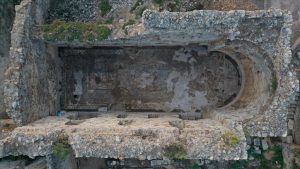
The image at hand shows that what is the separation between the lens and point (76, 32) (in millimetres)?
11672

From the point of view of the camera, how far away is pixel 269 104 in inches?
434

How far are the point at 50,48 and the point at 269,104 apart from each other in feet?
24.4

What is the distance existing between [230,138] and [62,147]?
436cm

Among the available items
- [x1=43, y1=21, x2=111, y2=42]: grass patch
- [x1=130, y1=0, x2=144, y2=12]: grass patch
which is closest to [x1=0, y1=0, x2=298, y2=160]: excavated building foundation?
[x1=43, y1=21, x2=111, y2=42]: grass patch

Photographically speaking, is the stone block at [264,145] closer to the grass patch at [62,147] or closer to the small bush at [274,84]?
the small bush at [274,84]

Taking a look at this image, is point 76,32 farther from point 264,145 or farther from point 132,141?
point 264,145

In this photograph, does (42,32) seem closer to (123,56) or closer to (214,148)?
(123,56)

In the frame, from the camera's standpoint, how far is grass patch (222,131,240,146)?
1015cm

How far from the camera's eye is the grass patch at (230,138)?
10148mm

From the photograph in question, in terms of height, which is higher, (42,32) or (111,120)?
(42,32)

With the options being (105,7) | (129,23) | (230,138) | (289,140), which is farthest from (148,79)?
(230,138)

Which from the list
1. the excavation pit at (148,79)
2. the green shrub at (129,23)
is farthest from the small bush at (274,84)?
the green shrub at (129,23)

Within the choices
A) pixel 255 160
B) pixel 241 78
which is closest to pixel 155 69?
pixel 241 78

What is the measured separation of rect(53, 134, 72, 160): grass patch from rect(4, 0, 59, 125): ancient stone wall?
4.87 ft
